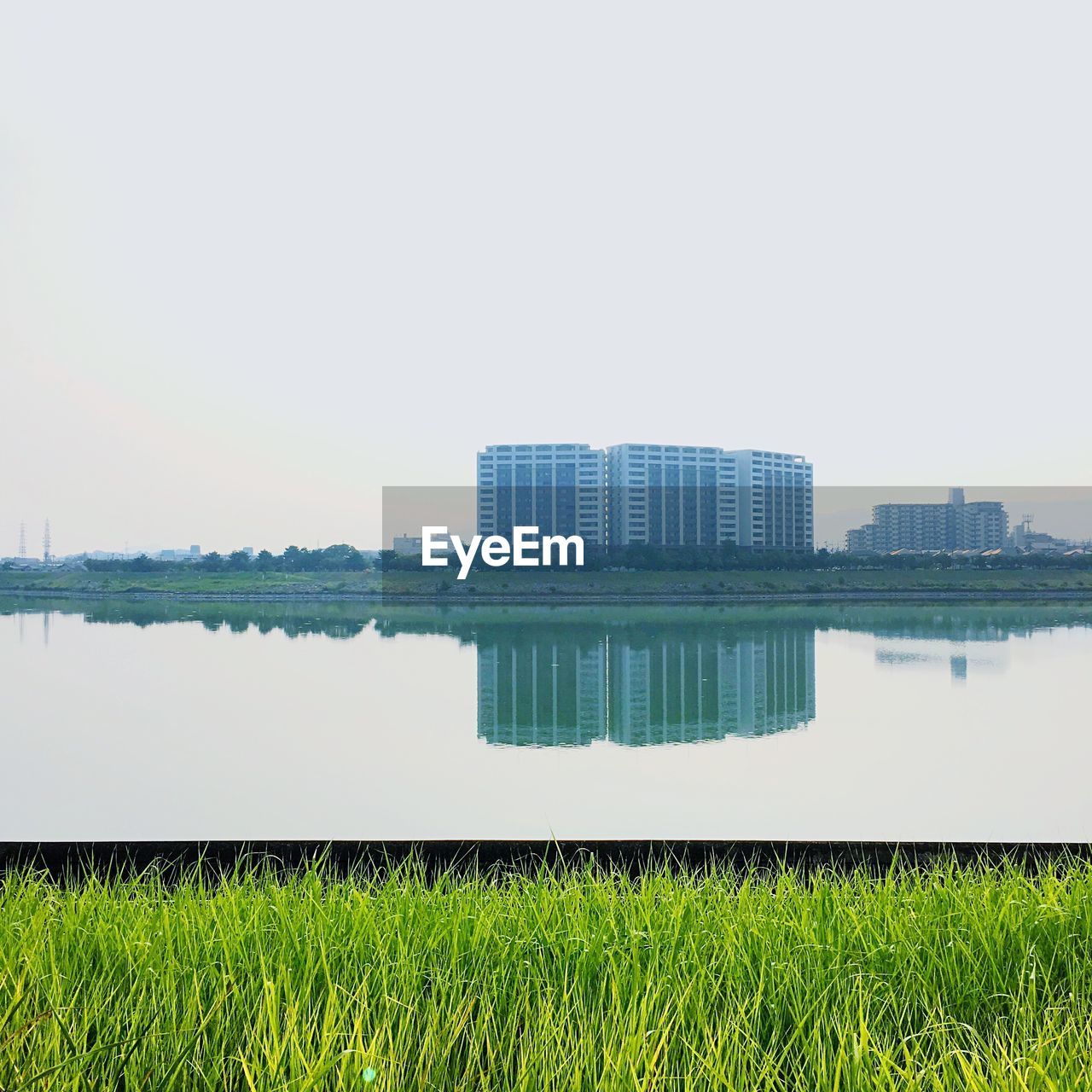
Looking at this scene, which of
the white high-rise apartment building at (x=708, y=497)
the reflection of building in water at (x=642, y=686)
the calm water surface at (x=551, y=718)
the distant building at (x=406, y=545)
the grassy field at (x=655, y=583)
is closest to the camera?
the calm water surface at (x=551, y=718)

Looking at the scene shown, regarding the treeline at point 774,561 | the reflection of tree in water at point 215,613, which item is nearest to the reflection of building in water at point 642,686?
the treeline at point 774,561

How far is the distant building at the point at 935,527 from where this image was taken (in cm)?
902

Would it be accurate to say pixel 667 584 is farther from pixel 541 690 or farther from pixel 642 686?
pixel 541 690

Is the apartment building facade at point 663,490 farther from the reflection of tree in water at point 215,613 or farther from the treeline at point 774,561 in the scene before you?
the reflection of tree in water at point 215,613

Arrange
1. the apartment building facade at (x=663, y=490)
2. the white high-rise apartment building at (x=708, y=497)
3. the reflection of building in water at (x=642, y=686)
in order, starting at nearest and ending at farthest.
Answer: the apartment building facade at (x=663, y=490) < the white high-rise apartment building at (x=708, y=497) < the reflection of building in water at (x=642, y=686)

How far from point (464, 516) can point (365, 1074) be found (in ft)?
15.3

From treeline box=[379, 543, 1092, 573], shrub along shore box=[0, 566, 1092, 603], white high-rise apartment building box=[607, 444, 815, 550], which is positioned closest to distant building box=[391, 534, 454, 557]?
treeline box=[379, 543, 1092, 573]

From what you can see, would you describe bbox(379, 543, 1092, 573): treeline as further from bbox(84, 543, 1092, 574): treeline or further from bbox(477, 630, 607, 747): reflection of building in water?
bbox(477, 630, 607, 747): reflection of building in water

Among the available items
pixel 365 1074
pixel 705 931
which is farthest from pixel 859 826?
pixel 365 1074

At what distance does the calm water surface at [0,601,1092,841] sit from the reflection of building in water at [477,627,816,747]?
0.07m

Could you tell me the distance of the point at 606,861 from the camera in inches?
96.3

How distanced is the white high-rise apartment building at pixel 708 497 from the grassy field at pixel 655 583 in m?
1.73

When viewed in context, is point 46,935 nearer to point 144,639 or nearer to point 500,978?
point 500,978

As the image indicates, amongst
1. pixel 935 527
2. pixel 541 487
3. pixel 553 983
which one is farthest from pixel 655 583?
pixel 553 983
